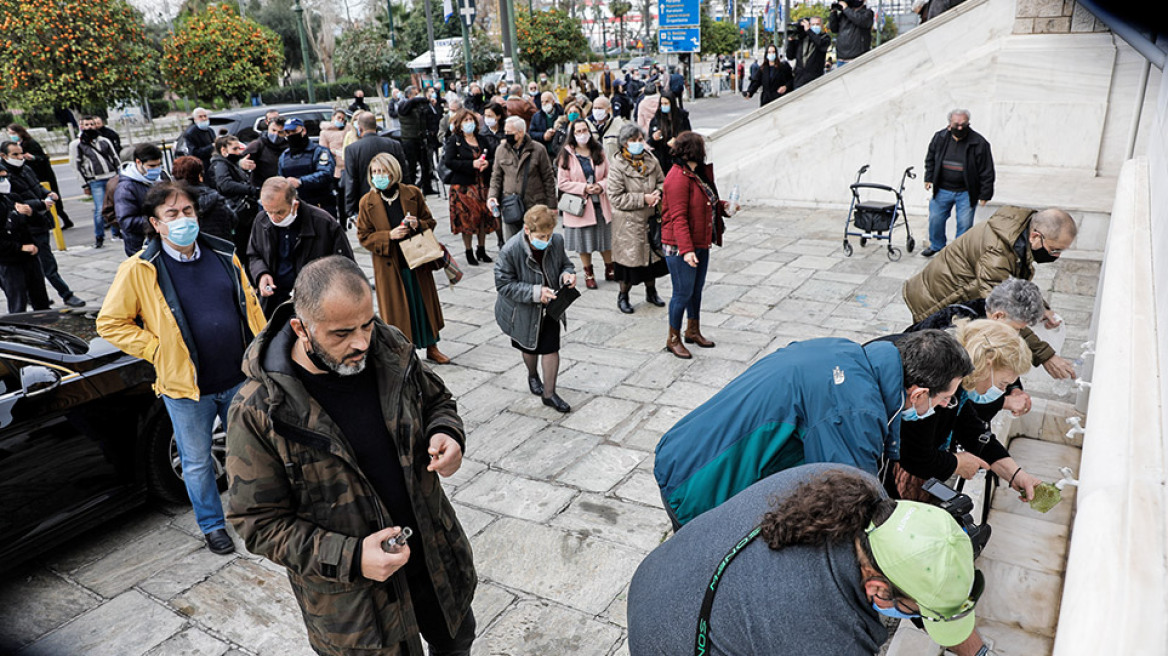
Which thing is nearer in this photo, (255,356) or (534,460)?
(255,356)

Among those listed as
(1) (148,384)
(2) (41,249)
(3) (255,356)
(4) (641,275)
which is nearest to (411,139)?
(2) (41,249)

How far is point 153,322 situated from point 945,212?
302 inches

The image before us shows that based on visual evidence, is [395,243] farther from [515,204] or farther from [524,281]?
[515,204]

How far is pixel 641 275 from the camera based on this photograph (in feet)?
24.2

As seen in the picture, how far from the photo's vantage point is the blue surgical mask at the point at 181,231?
12.5 ft

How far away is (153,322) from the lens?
12.4 feet

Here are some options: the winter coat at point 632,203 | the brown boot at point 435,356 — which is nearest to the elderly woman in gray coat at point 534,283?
the brown boot at point 435,356

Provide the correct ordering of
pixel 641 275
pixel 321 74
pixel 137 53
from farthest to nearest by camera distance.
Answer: pixel 321 74 < pixel 137 53 < pixel 641 275

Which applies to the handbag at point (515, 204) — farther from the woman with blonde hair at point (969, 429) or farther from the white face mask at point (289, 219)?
the woman with blonde hair at point (969, 429)

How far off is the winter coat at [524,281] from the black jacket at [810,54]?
9701 mm

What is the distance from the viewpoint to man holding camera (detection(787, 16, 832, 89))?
13312mm

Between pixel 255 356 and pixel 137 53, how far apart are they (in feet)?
77.0

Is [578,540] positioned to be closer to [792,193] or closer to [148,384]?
[148,384]

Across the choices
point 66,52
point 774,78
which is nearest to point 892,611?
point 774,78
